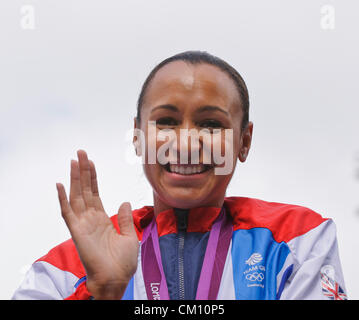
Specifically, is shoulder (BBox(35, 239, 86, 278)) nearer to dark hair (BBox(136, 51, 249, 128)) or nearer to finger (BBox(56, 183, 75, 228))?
finger (BBox(56, 183, 75, 228))

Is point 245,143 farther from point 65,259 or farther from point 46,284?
point 46,284

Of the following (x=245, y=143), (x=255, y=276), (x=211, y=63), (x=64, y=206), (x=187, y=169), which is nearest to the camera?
(x=64, y=206)

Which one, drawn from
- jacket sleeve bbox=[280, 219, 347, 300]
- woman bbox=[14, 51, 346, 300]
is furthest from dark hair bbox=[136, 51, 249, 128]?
jacket sleeve bbox=[280, 219, 347, 300]

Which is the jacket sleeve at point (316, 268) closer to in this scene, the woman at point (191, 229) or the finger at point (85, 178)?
the woman at point (191, 229)

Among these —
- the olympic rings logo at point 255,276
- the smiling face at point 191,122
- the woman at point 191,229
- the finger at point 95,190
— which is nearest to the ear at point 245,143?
the woman at point 191,229

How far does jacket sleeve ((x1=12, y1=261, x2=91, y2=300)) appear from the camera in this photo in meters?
1.59

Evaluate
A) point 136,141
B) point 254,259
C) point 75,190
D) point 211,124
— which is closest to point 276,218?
point 254,259

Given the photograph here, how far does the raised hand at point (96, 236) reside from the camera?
1403 millimetres

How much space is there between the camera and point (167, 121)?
1714 mm

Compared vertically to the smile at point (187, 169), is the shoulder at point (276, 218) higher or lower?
lower

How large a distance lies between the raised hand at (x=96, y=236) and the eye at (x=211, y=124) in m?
0.44

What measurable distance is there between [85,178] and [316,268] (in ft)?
2.99
